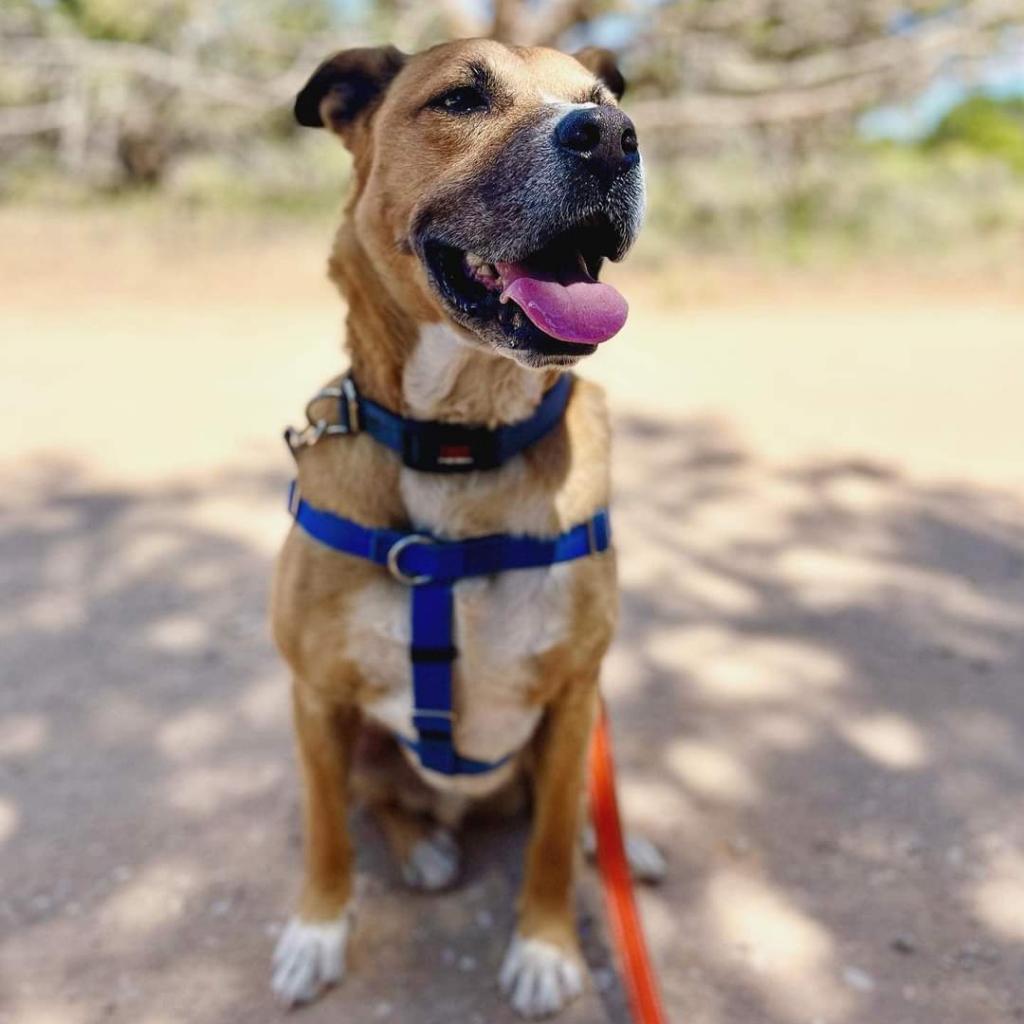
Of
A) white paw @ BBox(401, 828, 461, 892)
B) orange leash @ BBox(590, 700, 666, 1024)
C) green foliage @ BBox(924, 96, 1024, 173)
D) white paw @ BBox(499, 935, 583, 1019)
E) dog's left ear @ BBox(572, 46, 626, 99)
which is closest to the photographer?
orange leash @ BBox(590, 700, 666, 1024)

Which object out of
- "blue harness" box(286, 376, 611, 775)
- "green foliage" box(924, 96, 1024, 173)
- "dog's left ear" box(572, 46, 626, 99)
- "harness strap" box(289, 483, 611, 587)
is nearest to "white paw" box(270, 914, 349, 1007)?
"blue harness" box(286, 376, 611, 775)

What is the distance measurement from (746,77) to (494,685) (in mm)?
10389

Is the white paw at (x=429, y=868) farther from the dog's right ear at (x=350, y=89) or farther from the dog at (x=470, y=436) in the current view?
the dog's right ear at (x=350, y=89)

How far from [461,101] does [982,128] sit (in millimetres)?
17235

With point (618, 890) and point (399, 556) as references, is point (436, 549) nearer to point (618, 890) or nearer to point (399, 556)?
point (399, 556)

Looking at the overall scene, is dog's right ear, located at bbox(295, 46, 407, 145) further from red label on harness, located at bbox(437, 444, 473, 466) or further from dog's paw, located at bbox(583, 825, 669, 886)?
dog's paw, located at bbox(583, 825, 669, 886)

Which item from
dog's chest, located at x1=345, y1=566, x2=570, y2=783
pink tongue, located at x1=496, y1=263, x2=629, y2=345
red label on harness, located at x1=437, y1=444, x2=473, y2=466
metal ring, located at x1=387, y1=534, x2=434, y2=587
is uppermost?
pink tongue, located at x1=496, y1=263, x2=629, y2=345

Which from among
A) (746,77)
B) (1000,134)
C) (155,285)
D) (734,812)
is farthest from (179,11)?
(1000,134)

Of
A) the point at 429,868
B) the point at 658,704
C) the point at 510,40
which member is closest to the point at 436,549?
the point at 429,868

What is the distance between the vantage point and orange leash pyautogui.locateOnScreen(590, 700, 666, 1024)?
1923 millimetres

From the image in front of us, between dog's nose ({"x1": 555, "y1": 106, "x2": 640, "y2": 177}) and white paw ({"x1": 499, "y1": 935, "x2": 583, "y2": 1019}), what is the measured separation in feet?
5.38

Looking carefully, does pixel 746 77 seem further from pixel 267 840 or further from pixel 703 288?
pixel 267 840

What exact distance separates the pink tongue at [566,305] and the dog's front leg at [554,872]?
79cm

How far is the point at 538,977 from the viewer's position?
7.07 feet
